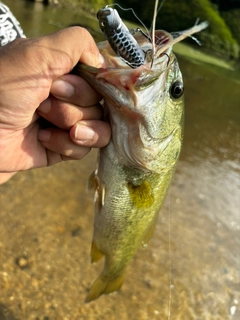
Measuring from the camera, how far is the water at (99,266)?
10.2ft

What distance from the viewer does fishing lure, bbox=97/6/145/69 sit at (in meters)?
1.22

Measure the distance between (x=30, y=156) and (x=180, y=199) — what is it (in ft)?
10.3

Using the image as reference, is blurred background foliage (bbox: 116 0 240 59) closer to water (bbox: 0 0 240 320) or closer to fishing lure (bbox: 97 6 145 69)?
water (bbox: 0 0 240 320)

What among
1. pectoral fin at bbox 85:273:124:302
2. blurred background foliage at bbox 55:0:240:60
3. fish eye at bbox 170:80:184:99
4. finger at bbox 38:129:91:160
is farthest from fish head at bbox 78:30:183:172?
blurred background foliage at bbox 55:0:240:60

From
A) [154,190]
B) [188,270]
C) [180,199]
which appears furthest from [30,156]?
[180,199]

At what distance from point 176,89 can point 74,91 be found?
441 mm

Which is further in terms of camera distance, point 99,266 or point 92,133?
point 99,266

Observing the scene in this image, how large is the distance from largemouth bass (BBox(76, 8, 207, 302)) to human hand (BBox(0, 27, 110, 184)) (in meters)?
0.07

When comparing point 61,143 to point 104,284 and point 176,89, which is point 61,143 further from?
point 104,284


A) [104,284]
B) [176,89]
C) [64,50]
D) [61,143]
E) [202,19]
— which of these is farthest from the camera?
[202,19]

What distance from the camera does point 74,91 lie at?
4.85ft

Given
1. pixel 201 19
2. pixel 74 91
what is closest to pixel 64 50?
pixel 74 91

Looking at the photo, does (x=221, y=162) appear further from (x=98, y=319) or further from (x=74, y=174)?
(x=98, y=319)

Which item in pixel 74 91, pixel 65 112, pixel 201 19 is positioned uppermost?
pixel 74 91
